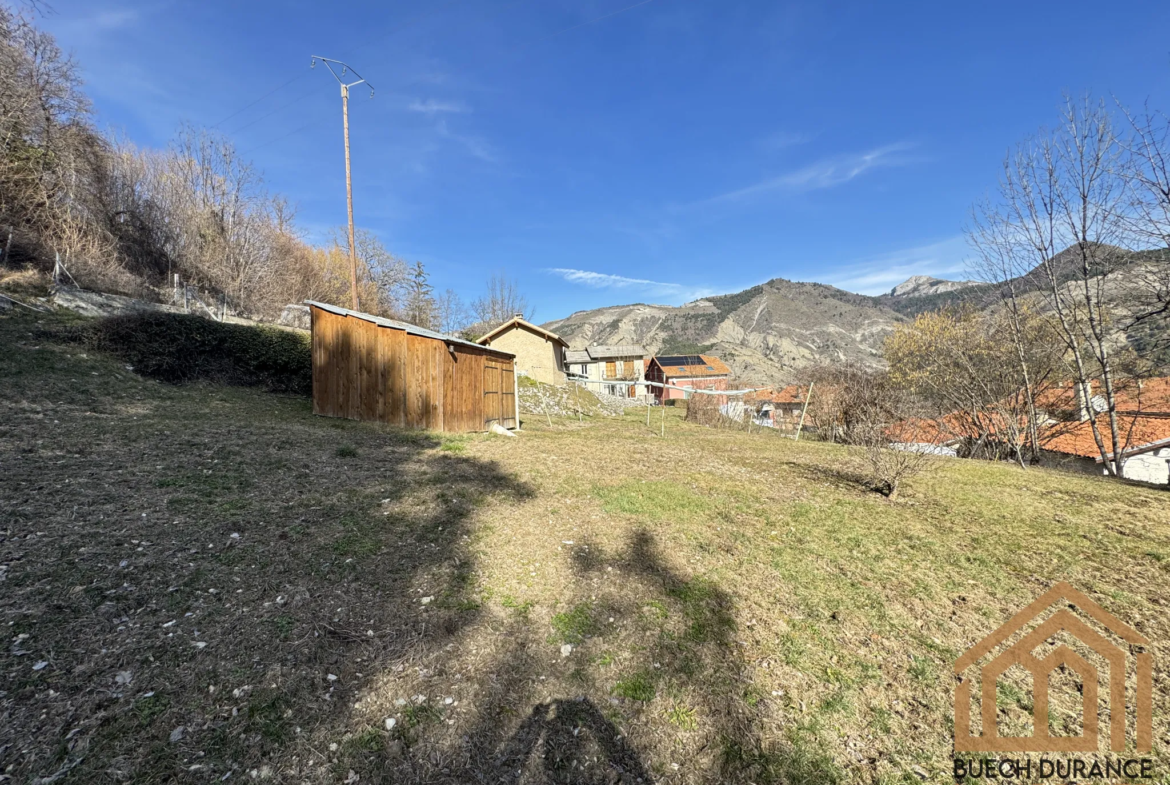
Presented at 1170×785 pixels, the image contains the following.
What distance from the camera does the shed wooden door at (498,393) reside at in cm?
1101

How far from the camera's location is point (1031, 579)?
354 cm

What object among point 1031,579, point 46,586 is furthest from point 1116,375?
point 46,586

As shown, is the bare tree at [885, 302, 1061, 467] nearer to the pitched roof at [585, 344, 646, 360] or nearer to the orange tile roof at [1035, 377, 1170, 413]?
the orange tile roof at [1035, 377, 1170, 413]

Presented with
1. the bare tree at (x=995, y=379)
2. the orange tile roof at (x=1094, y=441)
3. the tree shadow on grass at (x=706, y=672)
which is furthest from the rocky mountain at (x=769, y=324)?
the tree shadow on grass at (x=706, y=672)

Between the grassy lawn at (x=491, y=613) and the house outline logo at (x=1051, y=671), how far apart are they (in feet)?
0.27

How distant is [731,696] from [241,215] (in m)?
27.9

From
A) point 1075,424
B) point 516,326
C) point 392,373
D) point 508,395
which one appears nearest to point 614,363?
point 516,326

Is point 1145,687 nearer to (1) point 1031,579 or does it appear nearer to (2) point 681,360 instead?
(1) point 1031,579

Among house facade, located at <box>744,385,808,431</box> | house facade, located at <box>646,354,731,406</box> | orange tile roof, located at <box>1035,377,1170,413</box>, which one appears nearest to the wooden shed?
house facade, located at <box>744,385,808,431</box>

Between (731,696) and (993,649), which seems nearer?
(731,696)

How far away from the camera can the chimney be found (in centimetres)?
1022

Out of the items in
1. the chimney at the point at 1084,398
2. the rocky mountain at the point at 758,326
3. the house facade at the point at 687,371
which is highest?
→ the rocky mountain at the point at 758,326

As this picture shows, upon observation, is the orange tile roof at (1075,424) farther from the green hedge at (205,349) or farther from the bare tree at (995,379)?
the green hedge at (205,349)

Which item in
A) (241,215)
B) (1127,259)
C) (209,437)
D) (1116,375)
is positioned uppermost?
(241,215)
